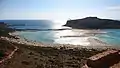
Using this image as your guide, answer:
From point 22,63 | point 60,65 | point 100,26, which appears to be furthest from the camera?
point 100,26

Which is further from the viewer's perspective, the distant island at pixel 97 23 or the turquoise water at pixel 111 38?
the distant island at pixel 97 23

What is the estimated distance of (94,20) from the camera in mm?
127812

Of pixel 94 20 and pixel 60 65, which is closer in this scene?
pixel 60 65

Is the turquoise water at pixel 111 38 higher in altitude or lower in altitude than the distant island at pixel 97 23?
higher

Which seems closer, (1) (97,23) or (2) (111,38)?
(2) (111,38)

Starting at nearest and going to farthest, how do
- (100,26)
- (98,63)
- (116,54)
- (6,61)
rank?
(98,63) → (116,54) → (6,61) → (100,26)

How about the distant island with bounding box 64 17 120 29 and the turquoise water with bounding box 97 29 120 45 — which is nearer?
the turquoise water with bounding box 97 29 120 45

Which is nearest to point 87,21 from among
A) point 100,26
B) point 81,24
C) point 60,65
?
point 81,24

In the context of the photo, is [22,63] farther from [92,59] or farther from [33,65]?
[92,59]

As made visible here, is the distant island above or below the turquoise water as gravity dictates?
below

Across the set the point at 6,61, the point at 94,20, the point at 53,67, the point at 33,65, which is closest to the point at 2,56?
the point at 6,61

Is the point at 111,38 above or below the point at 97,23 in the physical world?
above

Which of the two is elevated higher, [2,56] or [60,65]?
[2,56]

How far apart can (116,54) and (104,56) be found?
137cm
